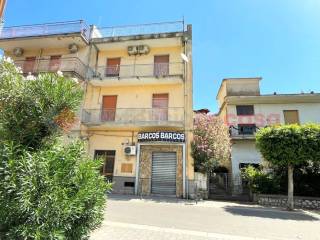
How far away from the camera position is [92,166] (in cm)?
470

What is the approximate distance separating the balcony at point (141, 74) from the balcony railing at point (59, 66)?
898 mm

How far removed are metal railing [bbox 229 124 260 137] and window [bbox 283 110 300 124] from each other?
258cm

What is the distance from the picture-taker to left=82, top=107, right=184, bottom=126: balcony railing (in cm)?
1536

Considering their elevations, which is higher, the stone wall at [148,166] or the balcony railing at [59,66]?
the balcony railing at [59,66]

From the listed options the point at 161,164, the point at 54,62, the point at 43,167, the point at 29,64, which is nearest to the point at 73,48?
the point at 54,62

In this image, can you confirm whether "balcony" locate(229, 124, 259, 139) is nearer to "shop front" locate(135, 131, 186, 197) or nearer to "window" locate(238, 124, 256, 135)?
"window" locate(238, 124, 256, 135)

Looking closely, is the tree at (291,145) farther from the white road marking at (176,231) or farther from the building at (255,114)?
the building at (255,114)

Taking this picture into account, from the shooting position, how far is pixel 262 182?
13852 millimetres

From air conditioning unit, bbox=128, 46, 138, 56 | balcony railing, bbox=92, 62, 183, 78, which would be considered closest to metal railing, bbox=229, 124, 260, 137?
balcony railing, bbox=92, 62, 183, 78

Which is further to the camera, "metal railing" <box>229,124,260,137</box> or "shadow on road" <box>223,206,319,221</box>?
"metal railing" <box>229,124,260,137</box>

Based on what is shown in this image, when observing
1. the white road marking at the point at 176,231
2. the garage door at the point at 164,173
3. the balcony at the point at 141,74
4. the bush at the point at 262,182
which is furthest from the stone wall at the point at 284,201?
the balcony at the point at 141,74

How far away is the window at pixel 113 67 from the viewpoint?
57.8ft

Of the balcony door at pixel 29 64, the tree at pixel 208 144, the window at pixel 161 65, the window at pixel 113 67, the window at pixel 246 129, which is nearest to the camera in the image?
the tree at pixel 208 144

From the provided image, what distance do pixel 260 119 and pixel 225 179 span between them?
557cm
